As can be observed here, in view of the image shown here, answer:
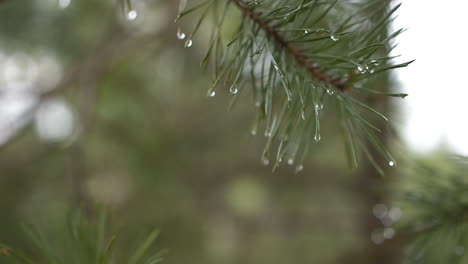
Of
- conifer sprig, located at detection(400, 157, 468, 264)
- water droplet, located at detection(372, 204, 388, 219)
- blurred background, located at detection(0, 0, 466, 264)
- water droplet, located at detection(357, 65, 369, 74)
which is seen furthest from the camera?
blurred background, located at detection(0, 0, 466, 264)

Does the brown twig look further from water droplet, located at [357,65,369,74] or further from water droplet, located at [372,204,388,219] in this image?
water droplet, located at [372,204,388,219]

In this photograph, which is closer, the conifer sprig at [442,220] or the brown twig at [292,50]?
the brown twig at [292,50]

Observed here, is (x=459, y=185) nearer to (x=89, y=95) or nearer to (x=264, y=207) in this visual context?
(x=89, y=95)

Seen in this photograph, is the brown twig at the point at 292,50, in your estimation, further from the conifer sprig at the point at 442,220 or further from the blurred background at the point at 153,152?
the blurred background at the point at 153,152

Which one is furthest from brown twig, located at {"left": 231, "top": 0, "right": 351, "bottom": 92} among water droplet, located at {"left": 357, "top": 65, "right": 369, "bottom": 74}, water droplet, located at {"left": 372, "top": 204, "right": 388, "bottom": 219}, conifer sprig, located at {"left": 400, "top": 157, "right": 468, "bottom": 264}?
water droplet, located at {"left": 372, "top": 204, "right": 388, "bottom": 219}

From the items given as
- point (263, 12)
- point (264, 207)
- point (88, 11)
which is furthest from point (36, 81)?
point (263, 12)

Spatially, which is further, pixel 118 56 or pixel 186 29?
pixel 186 29

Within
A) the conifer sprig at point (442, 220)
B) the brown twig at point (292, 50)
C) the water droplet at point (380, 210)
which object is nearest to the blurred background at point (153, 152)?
the water droplet at point (380, 210)
